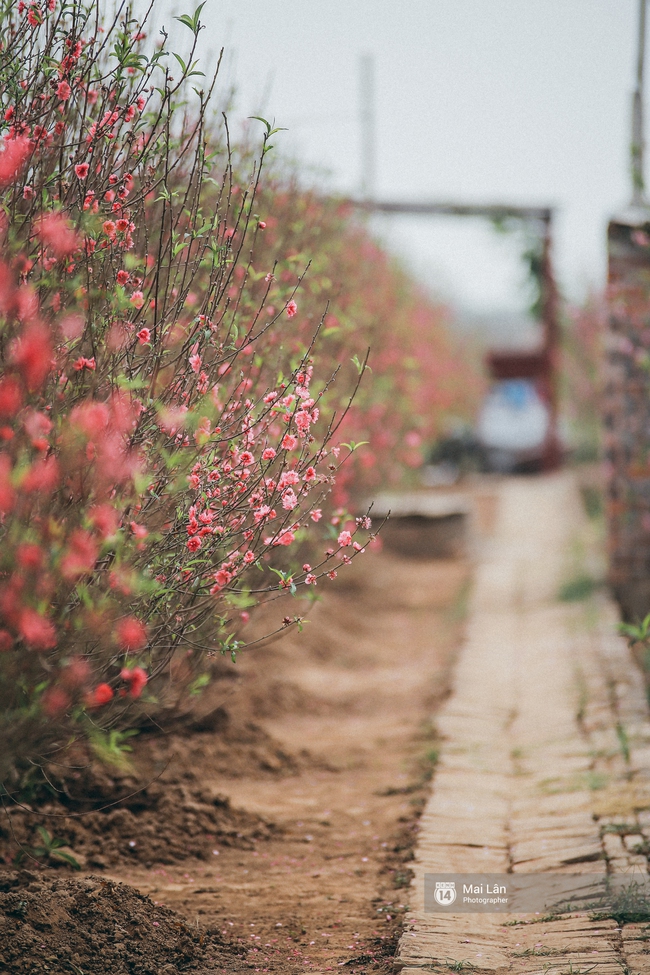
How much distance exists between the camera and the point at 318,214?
601 cm

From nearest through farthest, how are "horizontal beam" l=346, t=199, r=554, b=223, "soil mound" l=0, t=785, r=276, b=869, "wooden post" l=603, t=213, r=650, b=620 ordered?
"soil mound" l=0, t=785, r=276, b=869
"wooden post" l=603, t=213, r=650, b=620
"horizontal beam" l=346, t=199, r=554, b=223

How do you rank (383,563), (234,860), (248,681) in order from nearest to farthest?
(234,860) < (248,681) < (383,563)

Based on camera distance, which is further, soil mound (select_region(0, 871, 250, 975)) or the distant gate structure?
the distant gate structure

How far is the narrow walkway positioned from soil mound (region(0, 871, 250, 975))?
25.8 inches

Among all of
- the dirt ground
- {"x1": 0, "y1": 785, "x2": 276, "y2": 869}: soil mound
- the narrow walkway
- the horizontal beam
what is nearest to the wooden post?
the narrow walkway

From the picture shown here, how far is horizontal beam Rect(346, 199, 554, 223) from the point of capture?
14.5m

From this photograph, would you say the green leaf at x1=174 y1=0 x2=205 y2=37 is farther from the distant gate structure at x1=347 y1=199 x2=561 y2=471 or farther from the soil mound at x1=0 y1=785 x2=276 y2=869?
the distant gate structure at x1=347 y1=199 x2=561 y2=471

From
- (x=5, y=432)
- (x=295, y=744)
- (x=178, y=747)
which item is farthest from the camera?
(x=295, y=744)

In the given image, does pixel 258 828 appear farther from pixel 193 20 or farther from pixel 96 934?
pixel 193 20

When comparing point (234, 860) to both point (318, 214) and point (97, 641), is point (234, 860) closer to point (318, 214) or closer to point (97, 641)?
point (97, 641)

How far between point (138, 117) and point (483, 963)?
2777 millimetres

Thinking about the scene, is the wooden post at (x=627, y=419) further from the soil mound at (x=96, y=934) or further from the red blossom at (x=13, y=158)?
the red blossom at (x=13, y=158)

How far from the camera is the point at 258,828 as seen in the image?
4262 mm

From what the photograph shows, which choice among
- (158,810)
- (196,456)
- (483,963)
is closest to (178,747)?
(158,810)
